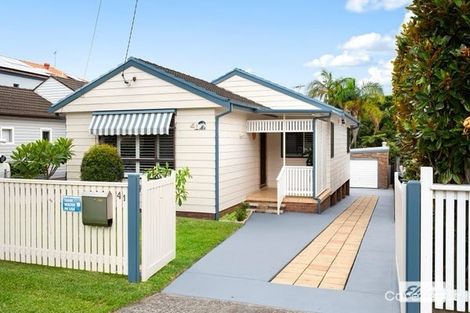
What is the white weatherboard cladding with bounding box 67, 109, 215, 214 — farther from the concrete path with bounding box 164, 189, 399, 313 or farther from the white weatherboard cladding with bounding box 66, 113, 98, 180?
the white weatherboard cladding with bounding box 66, 113, 98, 180

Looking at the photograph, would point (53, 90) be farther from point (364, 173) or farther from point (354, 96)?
point (354, 96)

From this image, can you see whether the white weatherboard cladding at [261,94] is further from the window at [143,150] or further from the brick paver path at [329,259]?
the brick paver path at [329,259]

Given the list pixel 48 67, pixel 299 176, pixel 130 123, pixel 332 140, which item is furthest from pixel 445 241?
pixel 48 67

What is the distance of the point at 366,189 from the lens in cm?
2347

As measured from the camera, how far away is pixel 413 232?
4434 millimetres

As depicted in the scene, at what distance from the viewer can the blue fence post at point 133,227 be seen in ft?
20.0

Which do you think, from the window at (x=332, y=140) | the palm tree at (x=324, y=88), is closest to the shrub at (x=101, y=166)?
the window at (x=332, y=140)

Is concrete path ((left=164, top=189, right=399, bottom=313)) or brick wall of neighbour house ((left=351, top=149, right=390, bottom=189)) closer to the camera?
concrete path ((left=164, top=189, right=399, bottom=313))

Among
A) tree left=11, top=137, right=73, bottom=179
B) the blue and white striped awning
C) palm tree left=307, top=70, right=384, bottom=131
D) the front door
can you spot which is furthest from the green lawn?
palm tree left=307, top=70, right=384, bottom=131

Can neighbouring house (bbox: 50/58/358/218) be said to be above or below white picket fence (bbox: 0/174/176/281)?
above

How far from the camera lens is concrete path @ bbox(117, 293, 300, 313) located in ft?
17.2

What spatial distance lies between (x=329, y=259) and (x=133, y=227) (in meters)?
3.75

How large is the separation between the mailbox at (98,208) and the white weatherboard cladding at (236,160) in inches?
233

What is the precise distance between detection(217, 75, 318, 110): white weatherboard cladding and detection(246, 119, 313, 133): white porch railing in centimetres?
247
